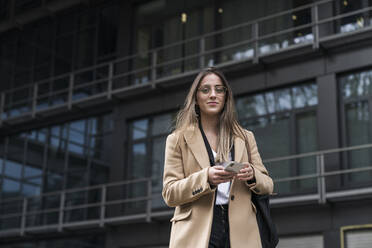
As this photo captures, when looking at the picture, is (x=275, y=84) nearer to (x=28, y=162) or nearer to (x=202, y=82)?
(x=28, y=162)

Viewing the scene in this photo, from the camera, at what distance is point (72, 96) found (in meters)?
20.8

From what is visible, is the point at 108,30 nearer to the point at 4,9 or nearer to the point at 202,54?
the point at 202,54


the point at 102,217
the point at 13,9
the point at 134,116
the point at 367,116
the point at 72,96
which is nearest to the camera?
the point at 367,116

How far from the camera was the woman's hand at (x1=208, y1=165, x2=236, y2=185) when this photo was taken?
2715 millimetres

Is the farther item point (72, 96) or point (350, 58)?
point (72, 96)

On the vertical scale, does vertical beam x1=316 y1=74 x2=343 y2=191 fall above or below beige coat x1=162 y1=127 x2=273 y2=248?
above

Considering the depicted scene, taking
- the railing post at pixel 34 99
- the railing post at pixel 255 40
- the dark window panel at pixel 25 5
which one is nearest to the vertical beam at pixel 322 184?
the railing post at pixel 255 40

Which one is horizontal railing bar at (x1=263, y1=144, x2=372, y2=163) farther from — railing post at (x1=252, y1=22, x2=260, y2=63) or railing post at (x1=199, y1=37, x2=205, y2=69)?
railing post at (x1=199, y1=37, x2=205, y2=69)

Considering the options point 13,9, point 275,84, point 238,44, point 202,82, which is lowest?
point 202,82

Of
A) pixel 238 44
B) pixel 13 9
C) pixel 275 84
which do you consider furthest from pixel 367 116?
pixel 13 9

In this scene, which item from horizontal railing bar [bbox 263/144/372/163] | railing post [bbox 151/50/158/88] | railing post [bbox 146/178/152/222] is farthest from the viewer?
railing post [bbox 151/50/158/88]

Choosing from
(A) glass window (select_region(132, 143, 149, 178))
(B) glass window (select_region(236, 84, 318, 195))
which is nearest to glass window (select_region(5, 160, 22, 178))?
(A) glass window (select_region(132, 143, 149, 178))

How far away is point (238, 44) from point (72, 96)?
704cm

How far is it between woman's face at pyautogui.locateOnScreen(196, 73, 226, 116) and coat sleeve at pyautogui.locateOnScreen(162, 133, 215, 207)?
0.23 m
